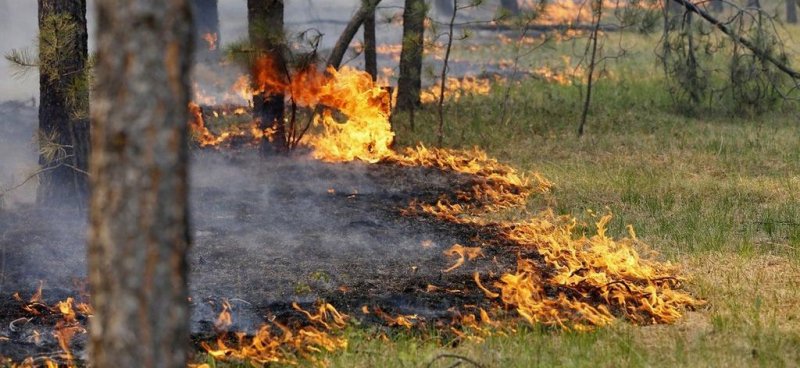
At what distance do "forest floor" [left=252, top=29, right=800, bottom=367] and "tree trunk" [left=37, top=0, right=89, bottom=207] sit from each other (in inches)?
127

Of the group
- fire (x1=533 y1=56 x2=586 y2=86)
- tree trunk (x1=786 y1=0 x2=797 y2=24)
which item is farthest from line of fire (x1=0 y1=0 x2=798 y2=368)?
tree trunk (x1=786 y1=0 x2=797 y2=24)

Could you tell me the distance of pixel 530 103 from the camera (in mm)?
14844

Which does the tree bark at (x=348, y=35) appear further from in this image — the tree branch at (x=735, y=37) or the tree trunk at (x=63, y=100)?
the tree trunk at (x=63, y=100)

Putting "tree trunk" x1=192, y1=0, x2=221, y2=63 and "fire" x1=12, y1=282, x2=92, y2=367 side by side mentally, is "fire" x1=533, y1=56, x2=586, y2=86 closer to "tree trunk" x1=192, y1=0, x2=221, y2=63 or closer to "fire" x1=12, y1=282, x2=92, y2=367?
"tree trunk" x1=192, y1=0, x2=221, y2=63

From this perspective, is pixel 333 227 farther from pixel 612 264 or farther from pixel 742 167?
pixel 742 167

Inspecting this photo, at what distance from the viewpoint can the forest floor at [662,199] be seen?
501 centimetres

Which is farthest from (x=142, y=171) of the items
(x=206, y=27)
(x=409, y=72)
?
(x=206, y=27)

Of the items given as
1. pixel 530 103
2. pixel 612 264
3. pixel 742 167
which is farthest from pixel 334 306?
pixel 530 103

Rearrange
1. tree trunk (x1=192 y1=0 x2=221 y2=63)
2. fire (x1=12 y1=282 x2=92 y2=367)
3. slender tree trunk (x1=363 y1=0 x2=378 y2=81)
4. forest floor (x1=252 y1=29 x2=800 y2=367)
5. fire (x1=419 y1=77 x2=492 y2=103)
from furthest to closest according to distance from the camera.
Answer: tree trunk (x1=192 y1=0 x2=221 y2=63), fire (x1=419 y1=77 x2=492 y2=103), slender tree trunk (x1=363 y1=0 x2=378 y2=81), forest floor (x1=252 y1=29 x2=800 y2=367), fire (x1=12 y1=282 x2=92 y2=367)

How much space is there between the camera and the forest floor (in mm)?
5012

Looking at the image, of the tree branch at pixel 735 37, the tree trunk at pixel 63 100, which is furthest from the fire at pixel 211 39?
the tree trunk at pixel 63 100

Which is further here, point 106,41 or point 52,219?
point 52,219

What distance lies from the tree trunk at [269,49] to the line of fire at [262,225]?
0.08 feet

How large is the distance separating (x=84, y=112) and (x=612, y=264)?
12.4 feet
